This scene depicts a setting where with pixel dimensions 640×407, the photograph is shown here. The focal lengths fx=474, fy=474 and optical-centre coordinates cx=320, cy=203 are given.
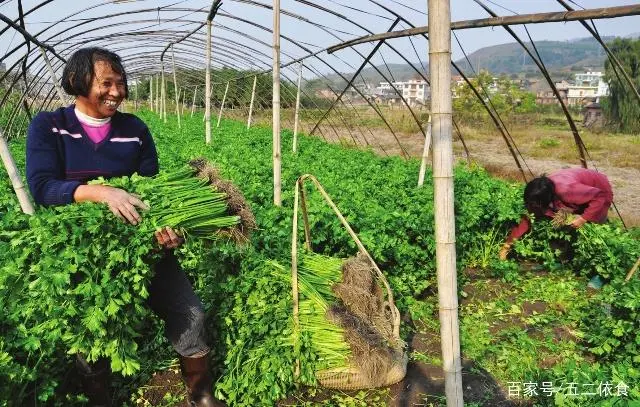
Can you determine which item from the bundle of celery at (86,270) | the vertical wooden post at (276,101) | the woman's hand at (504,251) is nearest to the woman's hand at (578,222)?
the woman's hand at (504,251)

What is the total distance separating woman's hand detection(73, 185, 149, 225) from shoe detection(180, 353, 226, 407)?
106cm

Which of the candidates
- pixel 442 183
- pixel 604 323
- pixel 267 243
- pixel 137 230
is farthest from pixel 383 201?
pixel 442 183

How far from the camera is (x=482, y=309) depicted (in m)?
4.78

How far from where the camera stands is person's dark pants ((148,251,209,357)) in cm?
269

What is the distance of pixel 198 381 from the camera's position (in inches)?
114

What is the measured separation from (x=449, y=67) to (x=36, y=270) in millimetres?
1961

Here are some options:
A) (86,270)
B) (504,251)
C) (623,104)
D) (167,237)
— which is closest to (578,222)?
(504,251)

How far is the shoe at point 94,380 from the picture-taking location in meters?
2.80

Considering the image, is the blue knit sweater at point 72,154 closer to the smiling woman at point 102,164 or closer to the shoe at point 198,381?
the smiling woman at point 102,164

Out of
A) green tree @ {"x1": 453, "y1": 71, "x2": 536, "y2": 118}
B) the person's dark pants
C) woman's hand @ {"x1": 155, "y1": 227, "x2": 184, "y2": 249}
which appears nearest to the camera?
woman's hand @ {"x1": 155, "y1": 227, "x2": 184, "y2": 249}

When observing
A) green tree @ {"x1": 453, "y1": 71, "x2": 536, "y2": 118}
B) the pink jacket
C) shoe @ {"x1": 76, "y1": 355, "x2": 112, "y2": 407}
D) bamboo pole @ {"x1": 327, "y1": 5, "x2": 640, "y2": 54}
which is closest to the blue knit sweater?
shoe @ {"x1": 76, "y1": 355, "x2": 112, "y2": 407}

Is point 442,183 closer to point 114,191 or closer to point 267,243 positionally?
point 114,191

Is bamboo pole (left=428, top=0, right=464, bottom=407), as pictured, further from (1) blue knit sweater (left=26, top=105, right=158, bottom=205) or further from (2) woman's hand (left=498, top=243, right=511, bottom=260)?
(2) woman's hand (left=498, top=243, right=511, bottom=260)

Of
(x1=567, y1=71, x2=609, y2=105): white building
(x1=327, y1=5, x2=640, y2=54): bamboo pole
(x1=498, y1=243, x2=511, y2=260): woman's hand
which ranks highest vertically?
(x1=567, y1=71, x2=609, y2=105): white building
